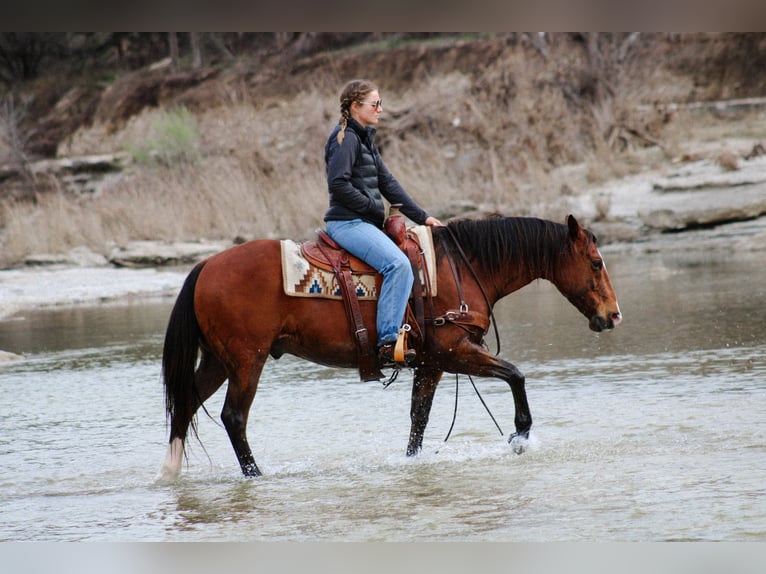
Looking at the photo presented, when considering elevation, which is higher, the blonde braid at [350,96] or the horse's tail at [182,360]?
the blonde braid at [350,96]

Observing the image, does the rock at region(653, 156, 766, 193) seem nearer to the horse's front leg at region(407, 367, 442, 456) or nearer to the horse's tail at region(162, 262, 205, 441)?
the horse's front leg at region(407, 367, 442, 456)

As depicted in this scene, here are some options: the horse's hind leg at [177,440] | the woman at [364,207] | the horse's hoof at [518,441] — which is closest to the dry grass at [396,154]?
the horse's hoof at [518,441]

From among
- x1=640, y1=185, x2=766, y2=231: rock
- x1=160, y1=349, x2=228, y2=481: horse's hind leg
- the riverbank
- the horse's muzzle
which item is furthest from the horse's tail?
x1=640, y1=185, x2=766, y2=231: rock

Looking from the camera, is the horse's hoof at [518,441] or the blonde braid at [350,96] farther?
the horse's hoof at [518,441]

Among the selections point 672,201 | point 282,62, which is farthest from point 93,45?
point 672,201

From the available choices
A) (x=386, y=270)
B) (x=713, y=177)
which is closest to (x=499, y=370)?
(x=386, y=270)

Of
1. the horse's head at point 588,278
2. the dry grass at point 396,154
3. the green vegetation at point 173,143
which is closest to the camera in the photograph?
the horse's head at point 588,278

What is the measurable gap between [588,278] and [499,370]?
32.1 inches

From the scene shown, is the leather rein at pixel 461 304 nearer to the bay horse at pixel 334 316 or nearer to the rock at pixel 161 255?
the bay horse at pixel 334 316

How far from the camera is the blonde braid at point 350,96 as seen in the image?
258 inches

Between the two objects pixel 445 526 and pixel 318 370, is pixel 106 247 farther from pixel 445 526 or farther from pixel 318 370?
pixel 445 526

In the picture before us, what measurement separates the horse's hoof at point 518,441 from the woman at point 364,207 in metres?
0.77

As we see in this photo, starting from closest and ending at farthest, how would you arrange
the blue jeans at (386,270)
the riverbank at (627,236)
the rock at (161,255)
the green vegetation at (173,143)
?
the blue jeans at (386,270) → the riverbank at (627,236) → the rock at (161,255) → the green vegetation at (173,143)

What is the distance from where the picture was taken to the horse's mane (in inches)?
271
